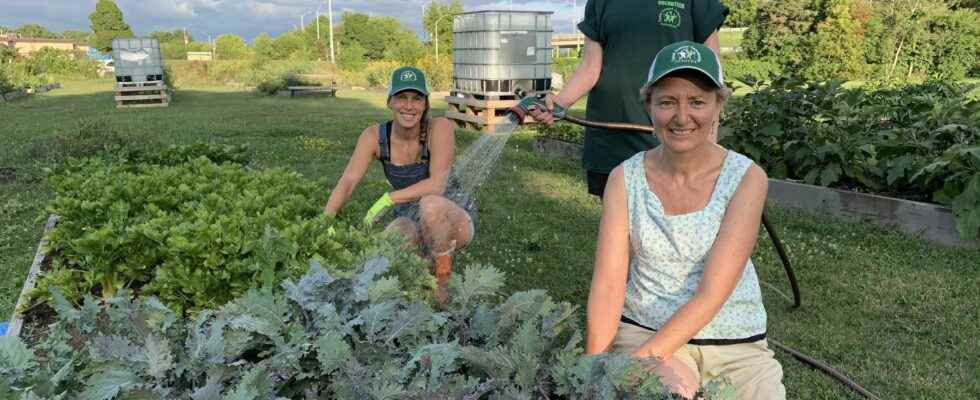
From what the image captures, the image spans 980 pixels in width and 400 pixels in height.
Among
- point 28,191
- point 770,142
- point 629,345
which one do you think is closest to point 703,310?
point 629,345

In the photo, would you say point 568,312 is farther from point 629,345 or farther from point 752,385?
point 752,385

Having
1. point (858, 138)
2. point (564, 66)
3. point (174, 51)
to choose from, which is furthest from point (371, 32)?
point (858, 138)

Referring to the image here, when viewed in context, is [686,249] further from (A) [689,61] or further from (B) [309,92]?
(B) [309,92]

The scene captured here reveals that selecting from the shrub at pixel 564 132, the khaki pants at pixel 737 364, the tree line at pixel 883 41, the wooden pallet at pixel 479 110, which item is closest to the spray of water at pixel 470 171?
the khaki pants at pixel 737 364

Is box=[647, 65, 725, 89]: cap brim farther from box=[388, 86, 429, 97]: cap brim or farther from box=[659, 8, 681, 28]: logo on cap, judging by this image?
box=[388, 86, 429, 97]: cap brim

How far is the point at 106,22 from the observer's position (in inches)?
3201

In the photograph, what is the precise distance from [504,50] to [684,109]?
10.9 metres

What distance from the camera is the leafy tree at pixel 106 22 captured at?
262 feet

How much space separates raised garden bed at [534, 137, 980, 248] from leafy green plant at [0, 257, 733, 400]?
4.78m

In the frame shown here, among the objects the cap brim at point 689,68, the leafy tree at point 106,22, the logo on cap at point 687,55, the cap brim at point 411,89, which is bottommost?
the cap brim at point 411,89

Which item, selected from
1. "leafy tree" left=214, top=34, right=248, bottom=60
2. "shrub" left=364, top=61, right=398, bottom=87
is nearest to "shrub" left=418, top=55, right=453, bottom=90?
"shrub" left=364, top=61, right=398, bottom=87

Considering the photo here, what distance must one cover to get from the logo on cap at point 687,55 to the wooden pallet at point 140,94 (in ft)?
71.6

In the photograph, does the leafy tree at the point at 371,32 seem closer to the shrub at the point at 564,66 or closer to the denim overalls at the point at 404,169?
the shrub at the point at 564,66

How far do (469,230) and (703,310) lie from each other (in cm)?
212
